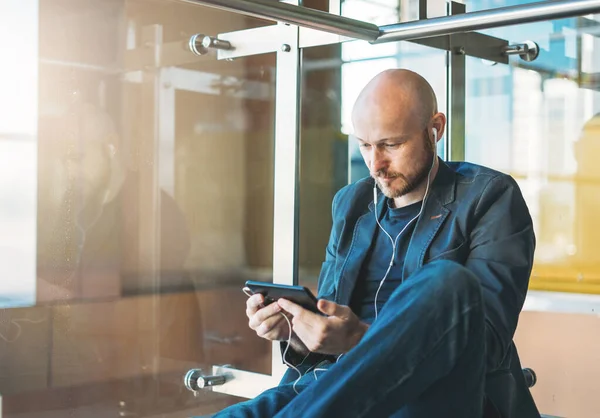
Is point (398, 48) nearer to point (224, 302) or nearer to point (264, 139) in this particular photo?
point (264, 139)

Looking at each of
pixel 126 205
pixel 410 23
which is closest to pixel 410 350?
A: pixel 410 23

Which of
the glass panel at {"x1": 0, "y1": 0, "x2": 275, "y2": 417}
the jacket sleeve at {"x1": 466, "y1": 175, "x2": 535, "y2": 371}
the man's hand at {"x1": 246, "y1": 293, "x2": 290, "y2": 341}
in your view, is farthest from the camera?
the glass panel at {"x1": 0, "y1": 0, "x2": 275, "y2": 417}

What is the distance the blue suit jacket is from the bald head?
0.38 ft

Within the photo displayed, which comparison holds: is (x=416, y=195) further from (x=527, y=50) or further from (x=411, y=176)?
(x=527, y=50)

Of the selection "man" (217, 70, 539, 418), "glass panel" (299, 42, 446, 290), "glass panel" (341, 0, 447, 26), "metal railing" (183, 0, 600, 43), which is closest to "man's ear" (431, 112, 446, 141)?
"man" (217, 70, 539, 418)

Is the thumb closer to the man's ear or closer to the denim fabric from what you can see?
the denim fabric

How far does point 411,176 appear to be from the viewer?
5.25 ft

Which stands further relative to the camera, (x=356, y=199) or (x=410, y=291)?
(x=356, y=199)

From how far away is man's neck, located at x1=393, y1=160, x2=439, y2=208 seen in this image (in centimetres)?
161

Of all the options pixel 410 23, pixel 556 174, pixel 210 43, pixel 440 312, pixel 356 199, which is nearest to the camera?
pixel 440 312

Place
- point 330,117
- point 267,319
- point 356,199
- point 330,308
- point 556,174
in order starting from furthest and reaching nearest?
point 330,117 → point 556,174 → point 356,199 → point 267,319 → point 330,308

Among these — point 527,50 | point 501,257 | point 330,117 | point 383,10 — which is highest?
point 383,10

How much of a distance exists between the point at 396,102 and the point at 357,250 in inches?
12.3

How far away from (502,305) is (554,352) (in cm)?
76
